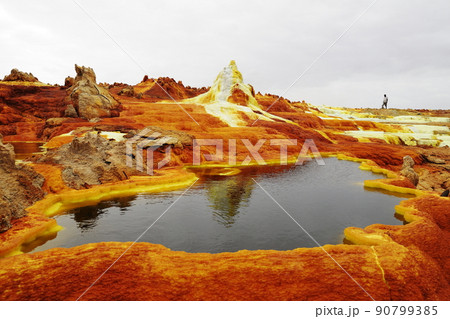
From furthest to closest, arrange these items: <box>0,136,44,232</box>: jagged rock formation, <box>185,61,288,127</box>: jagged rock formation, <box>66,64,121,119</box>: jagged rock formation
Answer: <box>185,61,288,127</box>: jagged rock formation → <box>66,64,121,119</box>: jagged rock formation → <box>0,136,44,232</box>: jagged rock formation

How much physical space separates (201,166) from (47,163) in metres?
12.5

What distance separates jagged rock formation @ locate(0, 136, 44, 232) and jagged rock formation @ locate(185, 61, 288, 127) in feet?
103

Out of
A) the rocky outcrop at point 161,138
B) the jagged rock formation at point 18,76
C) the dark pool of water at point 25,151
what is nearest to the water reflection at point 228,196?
the rocky outcrop at point 161,138

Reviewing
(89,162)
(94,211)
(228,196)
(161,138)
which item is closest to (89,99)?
(161,138)

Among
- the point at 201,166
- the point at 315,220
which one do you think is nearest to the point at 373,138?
the point at 201,166

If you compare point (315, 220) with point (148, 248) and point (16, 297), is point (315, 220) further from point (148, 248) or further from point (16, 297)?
point (16, 297)

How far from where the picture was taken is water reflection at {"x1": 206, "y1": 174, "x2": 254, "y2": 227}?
13727 millimetres

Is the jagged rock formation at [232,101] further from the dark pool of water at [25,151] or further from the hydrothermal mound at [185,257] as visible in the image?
the dark pool of water at [25,151]

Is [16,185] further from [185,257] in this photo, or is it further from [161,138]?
[161,138]

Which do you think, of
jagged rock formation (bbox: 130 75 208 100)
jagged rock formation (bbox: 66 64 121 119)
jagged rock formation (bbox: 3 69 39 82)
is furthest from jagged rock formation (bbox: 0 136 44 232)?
jagged rock formation (bbox: 3 69 39 82)

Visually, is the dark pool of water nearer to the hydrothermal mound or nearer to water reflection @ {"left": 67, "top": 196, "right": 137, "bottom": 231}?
the hydrothermal mound

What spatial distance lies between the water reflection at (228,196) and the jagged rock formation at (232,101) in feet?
78.0

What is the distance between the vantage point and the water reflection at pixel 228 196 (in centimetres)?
1373

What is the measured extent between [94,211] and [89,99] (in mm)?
32646
